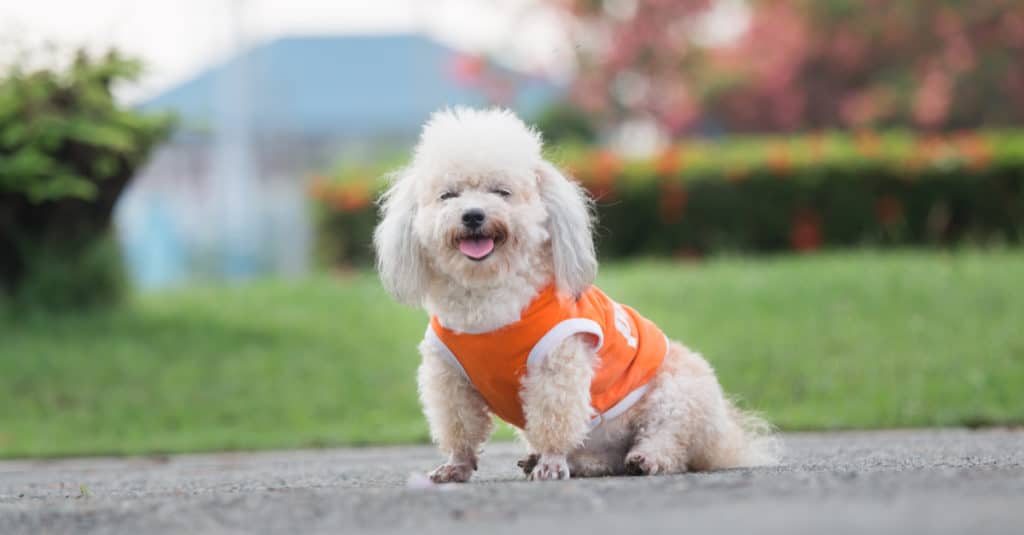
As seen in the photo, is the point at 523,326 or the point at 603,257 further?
the point at 603,257

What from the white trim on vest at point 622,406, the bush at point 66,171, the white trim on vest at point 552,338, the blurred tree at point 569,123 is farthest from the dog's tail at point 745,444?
the blurred tree at point 569,123

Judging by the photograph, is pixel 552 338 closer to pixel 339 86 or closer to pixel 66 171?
pixel 66 171

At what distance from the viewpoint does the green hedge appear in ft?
44.8

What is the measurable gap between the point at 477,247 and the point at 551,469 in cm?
90

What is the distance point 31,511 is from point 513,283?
1.93m

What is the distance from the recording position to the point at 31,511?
4250mm

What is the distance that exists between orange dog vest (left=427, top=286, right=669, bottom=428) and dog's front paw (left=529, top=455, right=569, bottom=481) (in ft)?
0.82

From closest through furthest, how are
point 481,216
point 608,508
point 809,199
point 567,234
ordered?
point 608,508 → point 481,216 → point 567,234 → point 809,199

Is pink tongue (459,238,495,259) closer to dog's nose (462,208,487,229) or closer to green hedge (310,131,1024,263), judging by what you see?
dog's nose (462,208,487,229)

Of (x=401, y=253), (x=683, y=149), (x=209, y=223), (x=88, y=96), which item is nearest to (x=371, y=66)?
(x=209, y=223)

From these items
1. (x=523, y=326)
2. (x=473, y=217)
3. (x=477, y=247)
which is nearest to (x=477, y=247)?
(x=477, y=247)

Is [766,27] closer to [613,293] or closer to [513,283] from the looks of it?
[613,293]

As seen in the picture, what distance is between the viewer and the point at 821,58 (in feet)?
84.9

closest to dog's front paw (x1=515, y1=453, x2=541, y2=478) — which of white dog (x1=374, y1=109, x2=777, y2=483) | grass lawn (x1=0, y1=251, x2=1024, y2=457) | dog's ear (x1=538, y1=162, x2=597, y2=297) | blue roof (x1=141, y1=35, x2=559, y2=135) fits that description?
white dog (x1=374, y1=109, x2=777, y2=483)
